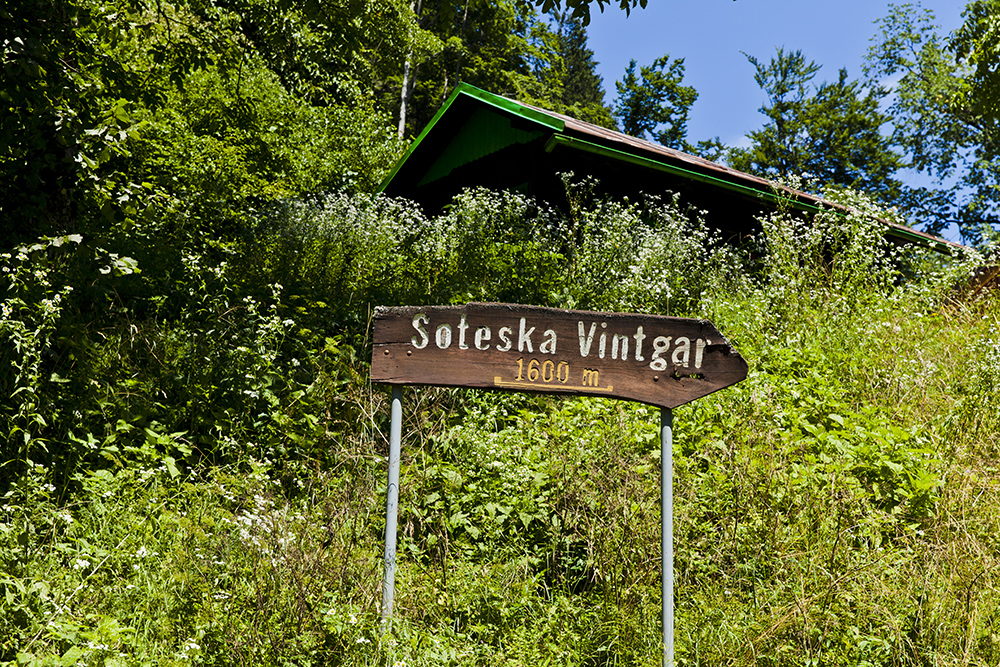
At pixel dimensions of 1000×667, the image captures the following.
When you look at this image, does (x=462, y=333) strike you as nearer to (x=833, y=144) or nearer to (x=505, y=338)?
(x=505, y=338)

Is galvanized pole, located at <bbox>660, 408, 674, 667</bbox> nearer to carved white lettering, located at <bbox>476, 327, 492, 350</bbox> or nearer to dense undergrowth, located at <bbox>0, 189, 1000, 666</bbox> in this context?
dense undergrowth, located at <bbox>0, 189, 1000, 666</bbox>

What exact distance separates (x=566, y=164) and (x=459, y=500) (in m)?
7.02

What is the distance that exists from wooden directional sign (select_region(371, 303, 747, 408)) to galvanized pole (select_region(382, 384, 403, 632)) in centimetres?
19

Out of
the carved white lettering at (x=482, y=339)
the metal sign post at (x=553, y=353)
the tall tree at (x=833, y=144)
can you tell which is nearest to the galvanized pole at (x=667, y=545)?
the metal sign post at (x=553, y=353)

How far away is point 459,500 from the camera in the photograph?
4.08m

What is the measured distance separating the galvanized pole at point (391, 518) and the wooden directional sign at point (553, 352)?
0.19 metres

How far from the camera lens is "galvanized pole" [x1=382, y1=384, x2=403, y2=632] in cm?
306

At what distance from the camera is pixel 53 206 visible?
616 centimetres

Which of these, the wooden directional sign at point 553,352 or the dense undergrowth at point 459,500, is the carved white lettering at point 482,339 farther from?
the dense undergrowth at point 459,500

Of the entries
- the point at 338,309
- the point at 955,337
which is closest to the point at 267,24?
the point at 338,309

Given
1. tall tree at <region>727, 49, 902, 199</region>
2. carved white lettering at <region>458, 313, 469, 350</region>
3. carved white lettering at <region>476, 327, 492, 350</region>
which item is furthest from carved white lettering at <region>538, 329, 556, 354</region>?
tall tree at <region>727, 49, 902, 199</region>

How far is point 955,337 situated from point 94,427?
7.21m

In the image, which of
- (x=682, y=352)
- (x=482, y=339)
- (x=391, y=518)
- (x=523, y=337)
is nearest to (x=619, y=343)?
(x=682, y=352)

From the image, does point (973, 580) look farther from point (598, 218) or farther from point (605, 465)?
point (598, 218)
